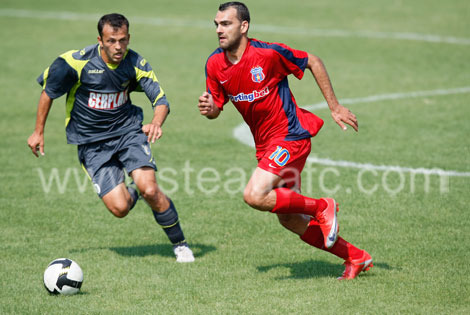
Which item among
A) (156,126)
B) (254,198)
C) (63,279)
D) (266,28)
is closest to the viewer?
(63,279)

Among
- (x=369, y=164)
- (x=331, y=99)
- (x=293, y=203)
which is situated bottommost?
(x=369, y=164)

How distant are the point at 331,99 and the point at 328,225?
114 cm

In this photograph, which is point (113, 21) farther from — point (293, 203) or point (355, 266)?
point (355, 266)

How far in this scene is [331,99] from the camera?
656cm

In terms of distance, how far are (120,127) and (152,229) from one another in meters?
1.44

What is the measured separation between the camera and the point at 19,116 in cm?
1382

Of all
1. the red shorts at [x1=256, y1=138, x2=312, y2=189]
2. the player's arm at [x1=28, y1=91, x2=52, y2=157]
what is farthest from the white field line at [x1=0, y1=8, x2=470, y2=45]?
the player's arm at [x1=28, y1=91, x2=52, y2=157]

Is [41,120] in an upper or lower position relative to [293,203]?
upper

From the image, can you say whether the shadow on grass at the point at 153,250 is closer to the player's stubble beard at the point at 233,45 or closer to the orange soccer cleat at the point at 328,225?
the orange soccer cleat at the point at 328,225

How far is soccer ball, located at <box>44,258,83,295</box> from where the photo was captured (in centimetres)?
621

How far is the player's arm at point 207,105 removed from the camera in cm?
660

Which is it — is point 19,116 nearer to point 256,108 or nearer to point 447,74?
point 256,108
